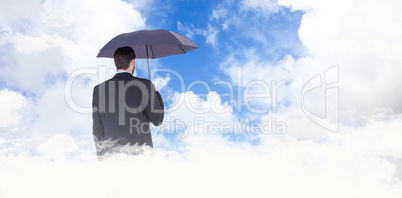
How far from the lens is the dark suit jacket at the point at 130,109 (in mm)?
4949

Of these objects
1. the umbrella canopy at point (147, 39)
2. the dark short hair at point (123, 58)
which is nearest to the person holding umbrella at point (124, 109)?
the dark short hair at point (123, 58)

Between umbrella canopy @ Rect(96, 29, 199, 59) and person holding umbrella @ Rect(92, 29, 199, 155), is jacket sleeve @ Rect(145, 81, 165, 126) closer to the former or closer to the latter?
person holding umbrella @ Rect(92, 29, 199, 155)

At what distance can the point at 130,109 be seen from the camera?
16.2 feet

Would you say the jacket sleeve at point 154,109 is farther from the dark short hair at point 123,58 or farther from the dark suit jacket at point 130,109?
the dark short hair at point 123,58

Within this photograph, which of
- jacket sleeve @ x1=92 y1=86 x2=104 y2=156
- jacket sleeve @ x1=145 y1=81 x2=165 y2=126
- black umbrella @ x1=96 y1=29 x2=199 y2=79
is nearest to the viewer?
jacket sleeve @ x1=145 y1=81 x2=165 y2=126

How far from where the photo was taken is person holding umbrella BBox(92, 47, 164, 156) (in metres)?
4.95

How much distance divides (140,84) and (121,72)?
0.34 metres

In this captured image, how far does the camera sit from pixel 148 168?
505cm

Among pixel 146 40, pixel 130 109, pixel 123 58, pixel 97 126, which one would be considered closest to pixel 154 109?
pixel 130 109

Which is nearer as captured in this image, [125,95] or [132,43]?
[125,95]

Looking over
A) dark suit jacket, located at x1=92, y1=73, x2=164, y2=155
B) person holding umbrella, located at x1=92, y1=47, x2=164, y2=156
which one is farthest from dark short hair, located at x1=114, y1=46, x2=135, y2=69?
dark suit jacket, located at x1=92, y1=73, x2=164, y2=155

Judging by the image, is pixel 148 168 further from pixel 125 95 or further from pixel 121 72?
pixel 121 72

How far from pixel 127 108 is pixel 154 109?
1.30 ft

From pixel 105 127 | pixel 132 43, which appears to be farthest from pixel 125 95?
pixel 132 43
